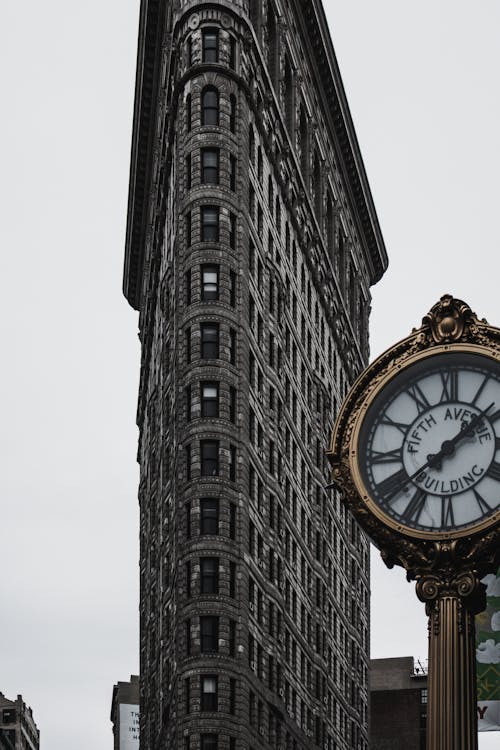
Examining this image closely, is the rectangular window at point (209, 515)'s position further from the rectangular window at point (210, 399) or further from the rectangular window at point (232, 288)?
the rectangular window at point (232, 288)

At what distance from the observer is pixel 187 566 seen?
80.1 meters

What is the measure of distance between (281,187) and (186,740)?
120 ft

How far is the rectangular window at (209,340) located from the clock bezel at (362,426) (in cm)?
7186

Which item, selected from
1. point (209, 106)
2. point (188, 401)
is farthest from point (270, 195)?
point (188, 401)

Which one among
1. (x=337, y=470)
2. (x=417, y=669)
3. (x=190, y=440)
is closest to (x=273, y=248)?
(x=190, y=440)

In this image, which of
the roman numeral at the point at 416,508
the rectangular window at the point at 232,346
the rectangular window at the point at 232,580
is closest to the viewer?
the roman numeral at the point at 416,508

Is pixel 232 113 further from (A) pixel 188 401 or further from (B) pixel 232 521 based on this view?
(B) pixel 232 521

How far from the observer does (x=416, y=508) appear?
416 inches

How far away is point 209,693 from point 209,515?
846 centimetres

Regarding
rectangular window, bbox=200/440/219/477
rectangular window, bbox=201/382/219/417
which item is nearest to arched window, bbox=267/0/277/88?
rectangular window, bbox=201/382/219/417

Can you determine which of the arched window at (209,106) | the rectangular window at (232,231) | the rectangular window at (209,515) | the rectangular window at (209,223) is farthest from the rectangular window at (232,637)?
the arched window at (209,106)

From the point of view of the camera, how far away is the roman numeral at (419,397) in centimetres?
1079

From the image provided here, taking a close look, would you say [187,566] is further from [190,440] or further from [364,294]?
[364,294]

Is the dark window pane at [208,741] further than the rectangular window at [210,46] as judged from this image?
No
